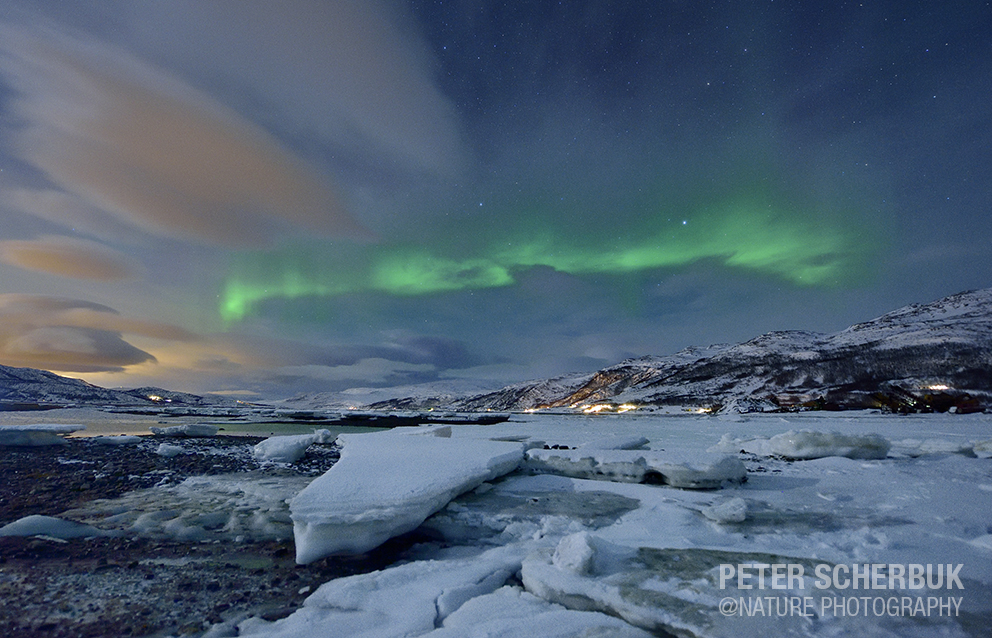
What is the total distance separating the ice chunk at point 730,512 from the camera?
7.41 meters

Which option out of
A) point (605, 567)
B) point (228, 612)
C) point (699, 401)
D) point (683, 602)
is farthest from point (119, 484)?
point (699, 401)

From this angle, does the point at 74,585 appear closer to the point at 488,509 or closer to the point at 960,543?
the point at 488,509

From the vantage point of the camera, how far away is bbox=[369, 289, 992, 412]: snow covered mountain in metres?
75.4

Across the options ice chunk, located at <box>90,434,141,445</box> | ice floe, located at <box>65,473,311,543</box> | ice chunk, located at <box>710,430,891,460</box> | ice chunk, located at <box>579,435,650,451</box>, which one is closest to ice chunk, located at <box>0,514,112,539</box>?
ice floe, located at <box>65,473,311,543</box>

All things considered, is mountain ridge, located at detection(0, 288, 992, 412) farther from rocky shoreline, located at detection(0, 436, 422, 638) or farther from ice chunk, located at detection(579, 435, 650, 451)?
rocky shoreline, located at detection(0, 436, 422, 638)

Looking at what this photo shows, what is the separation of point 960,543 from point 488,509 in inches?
311

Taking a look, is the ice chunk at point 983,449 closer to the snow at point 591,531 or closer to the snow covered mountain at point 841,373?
the snow at point 591,531

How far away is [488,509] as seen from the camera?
9.23m

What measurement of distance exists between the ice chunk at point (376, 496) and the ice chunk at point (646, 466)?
1.61m

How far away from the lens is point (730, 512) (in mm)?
7453

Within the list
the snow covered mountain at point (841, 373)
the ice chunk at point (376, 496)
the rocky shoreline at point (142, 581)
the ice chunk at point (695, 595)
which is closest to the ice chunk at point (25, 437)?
the rocky shoreline at point (142, 581)

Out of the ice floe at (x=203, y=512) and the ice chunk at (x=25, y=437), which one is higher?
the ice chunk at (x=25, y=437)

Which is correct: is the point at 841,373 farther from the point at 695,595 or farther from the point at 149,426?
the point at 149,426

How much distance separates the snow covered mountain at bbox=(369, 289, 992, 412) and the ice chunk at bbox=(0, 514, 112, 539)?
239 feet
